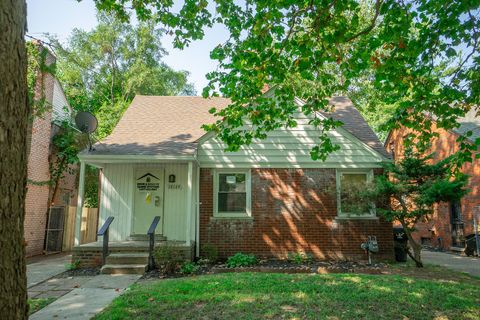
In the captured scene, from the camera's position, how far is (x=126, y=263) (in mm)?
8594

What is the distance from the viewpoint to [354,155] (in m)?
10.5

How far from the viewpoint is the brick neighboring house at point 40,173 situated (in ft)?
40.4

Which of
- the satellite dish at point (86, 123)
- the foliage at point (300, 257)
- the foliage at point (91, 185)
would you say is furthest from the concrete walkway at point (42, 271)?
the foliage at point (91, 185)

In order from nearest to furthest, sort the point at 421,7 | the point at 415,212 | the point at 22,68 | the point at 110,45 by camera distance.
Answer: the point at 22,68
the point at 421,7
the point at 415,212
the point at 110,45

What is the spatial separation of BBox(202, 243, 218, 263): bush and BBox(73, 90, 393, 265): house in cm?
16

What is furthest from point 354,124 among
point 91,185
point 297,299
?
point 91,185

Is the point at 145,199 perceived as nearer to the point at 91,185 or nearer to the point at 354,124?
the point at 354,124

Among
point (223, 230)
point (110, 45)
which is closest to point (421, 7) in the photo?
point (223, 230)

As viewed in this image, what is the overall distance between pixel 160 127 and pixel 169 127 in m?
0.31

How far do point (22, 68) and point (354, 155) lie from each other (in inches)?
379

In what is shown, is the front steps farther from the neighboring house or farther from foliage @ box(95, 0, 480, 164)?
Answer: the neighboring house

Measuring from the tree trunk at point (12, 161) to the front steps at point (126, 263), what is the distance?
6.30 metres

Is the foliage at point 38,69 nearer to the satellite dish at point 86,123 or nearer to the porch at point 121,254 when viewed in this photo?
the satellite dish at point 86,123

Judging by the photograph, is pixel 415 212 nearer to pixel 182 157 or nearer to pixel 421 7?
pixel 421 7
